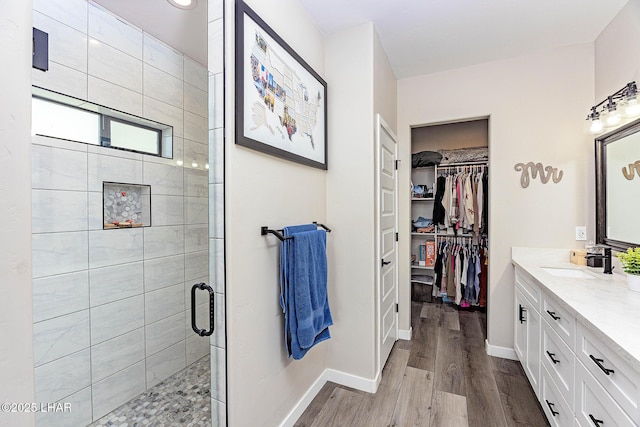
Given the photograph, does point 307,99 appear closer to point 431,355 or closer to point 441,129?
point 431,355

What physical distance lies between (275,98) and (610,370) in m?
1.88

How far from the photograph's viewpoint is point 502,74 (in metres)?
2.57

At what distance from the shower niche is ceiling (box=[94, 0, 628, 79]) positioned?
1.07 metres

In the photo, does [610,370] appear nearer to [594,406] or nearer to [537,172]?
[594,406]

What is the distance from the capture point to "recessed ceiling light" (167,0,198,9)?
1.71 meters

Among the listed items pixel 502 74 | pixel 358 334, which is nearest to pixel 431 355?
pixel 358 334

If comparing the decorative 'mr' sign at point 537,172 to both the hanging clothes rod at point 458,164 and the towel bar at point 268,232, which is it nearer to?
the hanging clothes rod at point 458,164

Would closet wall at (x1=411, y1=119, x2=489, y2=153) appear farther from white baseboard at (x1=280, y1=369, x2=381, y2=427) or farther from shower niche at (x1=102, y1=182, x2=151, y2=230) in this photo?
shower niche at (x1=102, y1=182, x2=151, y2=230)

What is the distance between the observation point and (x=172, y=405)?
6.32ft

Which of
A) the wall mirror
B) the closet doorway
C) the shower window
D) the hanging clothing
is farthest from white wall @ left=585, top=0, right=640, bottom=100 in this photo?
the shower window

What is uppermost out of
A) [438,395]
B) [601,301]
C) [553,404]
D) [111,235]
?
[111,235]

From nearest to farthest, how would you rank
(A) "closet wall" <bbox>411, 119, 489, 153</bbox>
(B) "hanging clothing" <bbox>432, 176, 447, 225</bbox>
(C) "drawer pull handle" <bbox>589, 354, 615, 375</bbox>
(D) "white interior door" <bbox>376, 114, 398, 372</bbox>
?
(C) "drawer pull handle" <bbox>589, 354, 615, 375</bbox> < (D) "white interior door" <bbox>376, 114, 398, 372</bbox> < (B) "hanging clothing" <bbox>432, 176, 447, 225</bbox> < (A) "closet wall" <bbox>411, 119, 489, 153</bbox>

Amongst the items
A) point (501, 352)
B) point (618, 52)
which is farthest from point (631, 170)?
point (501, 352)

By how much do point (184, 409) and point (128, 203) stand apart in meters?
1.43
